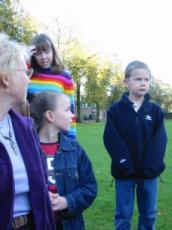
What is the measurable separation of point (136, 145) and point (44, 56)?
1482 millimetres

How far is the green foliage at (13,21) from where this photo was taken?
1098 inches

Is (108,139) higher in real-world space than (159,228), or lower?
higher

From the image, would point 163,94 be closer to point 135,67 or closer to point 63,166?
point 135,67

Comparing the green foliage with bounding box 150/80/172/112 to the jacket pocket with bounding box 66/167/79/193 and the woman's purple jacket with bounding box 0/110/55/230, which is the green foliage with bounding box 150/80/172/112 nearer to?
the jacket pocket with bounding box 66/167/79/193

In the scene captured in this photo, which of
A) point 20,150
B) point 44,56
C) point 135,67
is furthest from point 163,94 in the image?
point 20,150

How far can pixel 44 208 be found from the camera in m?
2.76

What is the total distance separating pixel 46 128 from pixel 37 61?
152 cm

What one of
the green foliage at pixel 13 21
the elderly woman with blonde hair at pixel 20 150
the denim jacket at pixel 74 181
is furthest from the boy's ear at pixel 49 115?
the green foliage at pixel 13 21

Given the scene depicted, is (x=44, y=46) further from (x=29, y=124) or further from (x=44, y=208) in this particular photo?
(x=44, y=208)

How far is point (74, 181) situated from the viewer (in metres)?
3.46

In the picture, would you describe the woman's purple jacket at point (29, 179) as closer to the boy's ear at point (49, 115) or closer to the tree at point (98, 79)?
the boy's ear at point (49, 115)

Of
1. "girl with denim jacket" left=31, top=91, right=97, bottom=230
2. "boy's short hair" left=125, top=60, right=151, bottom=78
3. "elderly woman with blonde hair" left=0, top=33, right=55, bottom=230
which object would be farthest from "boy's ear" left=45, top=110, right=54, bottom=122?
"boy's short hair" left=125, top=60, right=151, bottom=78

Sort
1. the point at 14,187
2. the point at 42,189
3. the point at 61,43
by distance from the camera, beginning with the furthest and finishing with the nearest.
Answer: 1. the point at 61,43
2. the point at 42,189
3. the point at 14,187

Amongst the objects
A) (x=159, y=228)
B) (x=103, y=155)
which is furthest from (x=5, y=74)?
(x=103, y=155)
